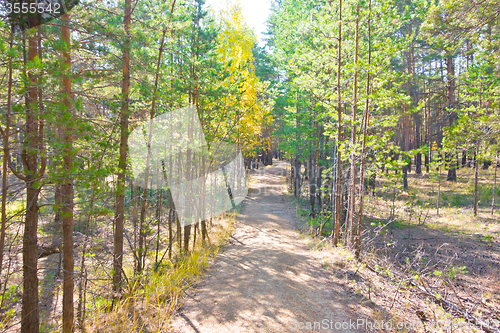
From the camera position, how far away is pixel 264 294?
5.12 metres

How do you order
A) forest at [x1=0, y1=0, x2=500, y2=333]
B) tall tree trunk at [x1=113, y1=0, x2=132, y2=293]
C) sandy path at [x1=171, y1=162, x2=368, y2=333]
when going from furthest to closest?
→ 1. tall tree trunk at [x1=113, y1=0, x2=132, y2=293]
2. sandy path at [x1=171, y1=162, x2=368, y2=333]
3. forest at [x1=0, y1=0, x2=500, y2=333]

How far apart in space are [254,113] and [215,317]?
9622 millimetres

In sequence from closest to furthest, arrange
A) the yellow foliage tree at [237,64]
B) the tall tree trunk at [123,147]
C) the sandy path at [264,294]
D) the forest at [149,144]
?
the forest at [149,144], the sandy path at [264,294], the tall tree trunk at [123,147], the yellow foliage tree at [237,64]

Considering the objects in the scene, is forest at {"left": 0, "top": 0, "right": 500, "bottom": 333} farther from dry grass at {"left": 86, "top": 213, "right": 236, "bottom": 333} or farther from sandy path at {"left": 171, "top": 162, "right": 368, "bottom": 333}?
sandy path at {"left": 171, "top": 162, "right": 368, "bottom": 333}

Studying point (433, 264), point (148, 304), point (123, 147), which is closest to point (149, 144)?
point (123, 147)

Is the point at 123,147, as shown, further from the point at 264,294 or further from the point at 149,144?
the point at 264,294

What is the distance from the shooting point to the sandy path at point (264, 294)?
13.7 ft

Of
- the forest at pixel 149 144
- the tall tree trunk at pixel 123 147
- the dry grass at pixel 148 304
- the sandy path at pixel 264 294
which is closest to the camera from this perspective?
the forest at pixel 149 144

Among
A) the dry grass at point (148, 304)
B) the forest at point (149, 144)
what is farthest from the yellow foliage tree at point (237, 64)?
the dry grass at point (148, 304)

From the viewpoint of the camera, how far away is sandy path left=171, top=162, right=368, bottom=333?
418 cm

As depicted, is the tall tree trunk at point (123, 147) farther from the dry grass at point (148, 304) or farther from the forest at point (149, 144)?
the dry grass at point (148, 304)

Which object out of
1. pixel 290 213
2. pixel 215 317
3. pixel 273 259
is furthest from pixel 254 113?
pixel 215 317

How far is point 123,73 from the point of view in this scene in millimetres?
5117

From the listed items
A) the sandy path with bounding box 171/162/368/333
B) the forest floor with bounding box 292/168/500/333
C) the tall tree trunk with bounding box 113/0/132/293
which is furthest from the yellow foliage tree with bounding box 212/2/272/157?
the forest floor with bounding box 292/168/500/333
